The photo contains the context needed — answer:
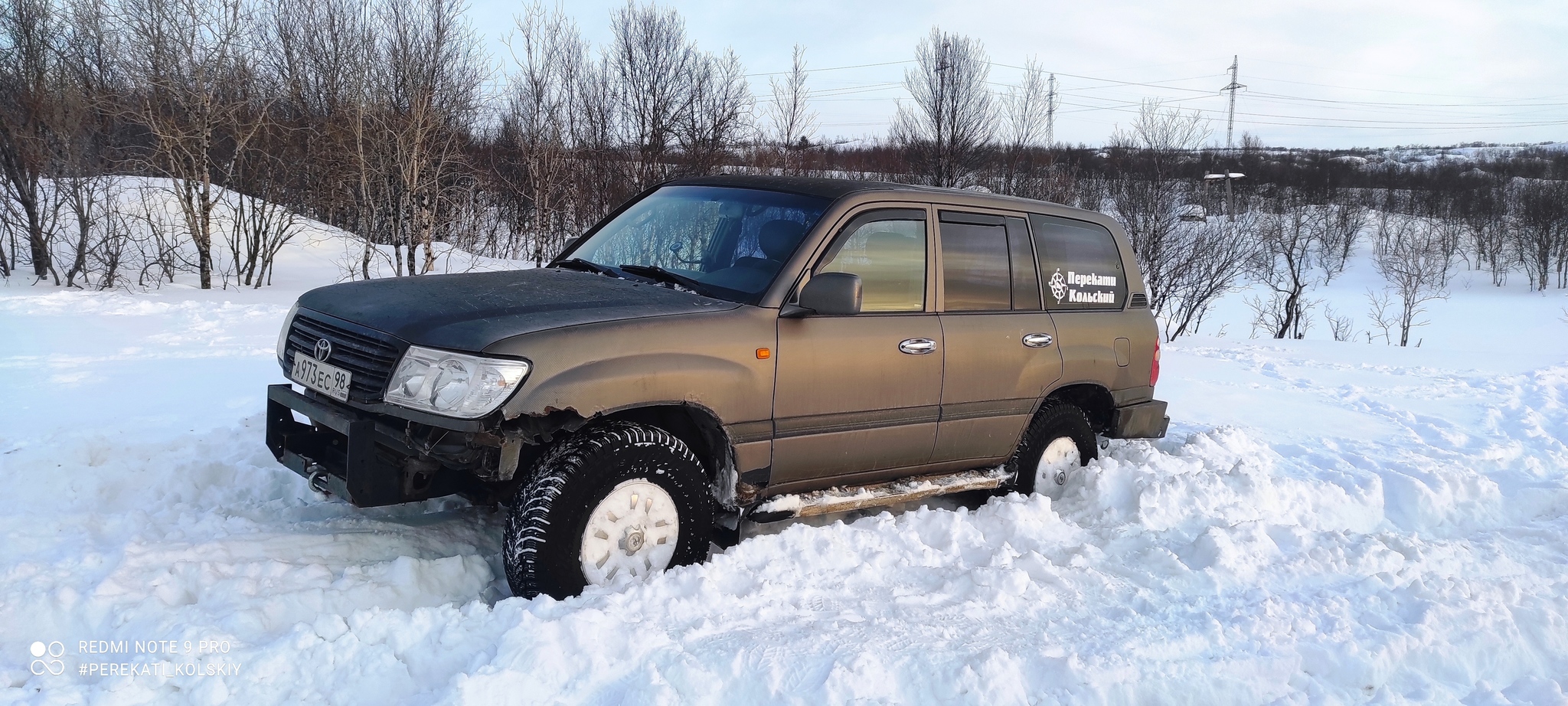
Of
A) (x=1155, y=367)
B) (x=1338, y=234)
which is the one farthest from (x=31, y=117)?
(x=1338, y=234)

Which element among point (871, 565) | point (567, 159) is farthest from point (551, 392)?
point (567, 159)

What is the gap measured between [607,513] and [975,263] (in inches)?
89.8

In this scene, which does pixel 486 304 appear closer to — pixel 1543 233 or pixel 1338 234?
pixel 1338 234

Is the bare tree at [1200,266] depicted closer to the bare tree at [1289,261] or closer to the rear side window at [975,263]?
the bare tree at [1289,261]

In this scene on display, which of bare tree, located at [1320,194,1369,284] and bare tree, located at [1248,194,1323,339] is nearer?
bare tree, located at [1248,194,1323,339]

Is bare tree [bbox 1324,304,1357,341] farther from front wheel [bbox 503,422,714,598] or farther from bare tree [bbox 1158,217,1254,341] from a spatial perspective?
front wheel [bbox 503,422,714,598]

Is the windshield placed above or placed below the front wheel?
above

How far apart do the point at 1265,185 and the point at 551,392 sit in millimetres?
50193

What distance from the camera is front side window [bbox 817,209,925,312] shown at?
4.28 meters

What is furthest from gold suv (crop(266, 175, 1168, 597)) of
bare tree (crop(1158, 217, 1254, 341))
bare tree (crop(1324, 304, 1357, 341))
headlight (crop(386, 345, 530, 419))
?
bare tree (crop(1324, 304, 1357, 341))

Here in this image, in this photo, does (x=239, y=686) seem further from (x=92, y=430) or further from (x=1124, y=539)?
(x=1124, y=539)

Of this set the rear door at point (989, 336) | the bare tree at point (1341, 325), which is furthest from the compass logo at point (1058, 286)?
the bare tree at point (1341, 325)

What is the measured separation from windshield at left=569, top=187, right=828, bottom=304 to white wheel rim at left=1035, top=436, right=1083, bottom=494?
6.65 ft

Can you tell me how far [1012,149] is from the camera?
2716cm
